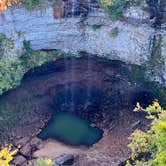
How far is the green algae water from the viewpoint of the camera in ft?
90.3

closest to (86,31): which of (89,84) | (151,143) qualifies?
(89,84)

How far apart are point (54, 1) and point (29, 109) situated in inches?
341

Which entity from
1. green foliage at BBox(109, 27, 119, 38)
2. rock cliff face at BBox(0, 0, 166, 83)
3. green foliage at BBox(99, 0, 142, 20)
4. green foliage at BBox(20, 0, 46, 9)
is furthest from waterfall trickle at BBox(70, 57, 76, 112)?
green foliage at BBox(99, 0, 142, 20)

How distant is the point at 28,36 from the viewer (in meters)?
30.4

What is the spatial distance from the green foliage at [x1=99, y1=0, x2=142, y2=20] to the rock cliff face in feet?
1.56

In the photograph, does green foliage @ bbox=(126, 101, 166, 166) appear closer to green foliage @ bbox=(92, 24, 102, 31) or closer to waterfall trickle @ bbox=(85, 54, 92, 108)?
waterfall trickle @ bbox=(85, 54, 92, 108)

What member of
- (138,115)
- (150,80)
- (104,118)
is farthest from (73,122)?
(150,80)

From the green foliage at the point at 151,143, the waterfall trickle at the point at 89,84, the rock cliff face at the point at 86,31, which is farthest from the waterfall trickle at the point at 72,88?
the green foliage at the point at 151,143

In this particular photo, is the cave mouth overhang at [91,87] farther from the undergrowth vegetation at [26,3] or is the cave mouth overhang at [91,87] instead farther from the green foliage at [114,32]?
Answer: the undergrowth vegetation at [26,3]

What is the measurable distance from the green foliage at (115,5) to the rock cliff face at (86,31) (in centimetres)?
48

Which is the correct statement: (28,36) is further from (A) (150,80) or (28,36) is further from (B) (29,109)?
(A) (150,80)

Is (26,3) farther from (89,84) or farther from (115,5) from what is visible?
(89,84)

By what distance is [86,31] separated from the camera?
1232 inches

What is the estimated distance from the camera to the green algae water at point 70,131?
90.3 feet
